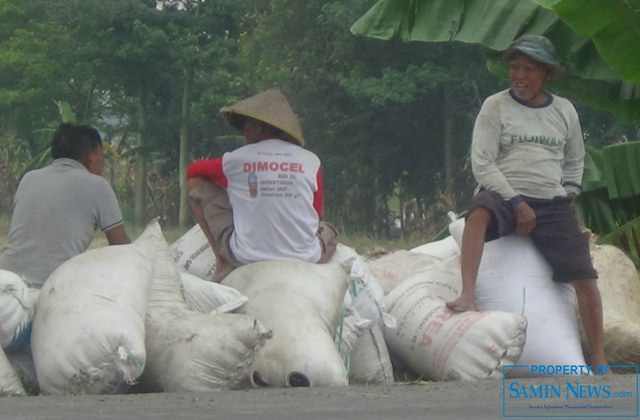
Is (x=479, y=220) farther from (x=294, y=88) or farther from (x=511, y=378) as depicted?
(x=294, y=88)

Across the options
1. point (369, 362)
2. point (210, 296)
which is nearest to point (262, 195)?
point (210, 296)

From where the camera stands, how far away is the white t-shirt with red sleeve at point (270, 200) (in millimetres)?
6906

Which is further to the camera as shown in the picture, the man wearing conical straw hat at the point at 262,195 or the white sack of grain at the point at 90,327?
the man wearing conical straw hat at the point at 262,195

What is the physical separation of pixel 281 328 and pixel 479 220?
45.4 inches

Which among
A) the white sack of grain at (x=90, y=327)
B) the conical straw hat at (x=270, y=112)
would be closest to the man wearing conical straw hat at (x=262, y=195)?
the conical straw hat at (x=270, y=112)

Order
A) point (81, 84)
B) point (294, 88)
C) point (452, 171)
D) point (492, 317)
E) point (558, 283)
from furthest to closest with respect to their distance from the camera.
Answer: point (81, 84), point (294, 88), point (452, 171), point (558, 283), point (492, 317)

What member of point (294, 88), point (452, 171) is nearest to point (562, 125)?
point (452, 171)

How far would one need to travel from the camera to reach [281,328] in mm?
6246

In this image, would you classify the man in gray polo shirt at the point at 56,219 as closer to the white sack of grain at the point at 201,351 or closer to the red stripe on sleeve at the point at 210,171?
the red stripe on sleeve at the point at 210,171

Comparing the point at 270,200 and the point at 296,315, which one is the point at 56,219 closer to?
the point at 270,200

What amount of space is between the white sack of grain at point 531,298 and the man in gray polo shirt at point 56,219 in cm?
176

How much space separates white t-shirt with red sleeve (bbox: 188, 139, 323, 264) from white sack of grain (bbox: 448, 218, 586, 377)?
0.84m

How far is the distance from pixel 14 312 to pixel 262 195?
1307 millimetres

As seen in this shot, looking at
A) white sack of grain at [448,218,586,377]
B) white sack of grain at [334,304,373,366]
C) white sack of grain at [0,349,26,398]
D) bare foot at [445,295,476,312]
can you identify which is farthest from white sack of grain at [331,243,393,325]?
white sack of grain at [0,349,26,398]
